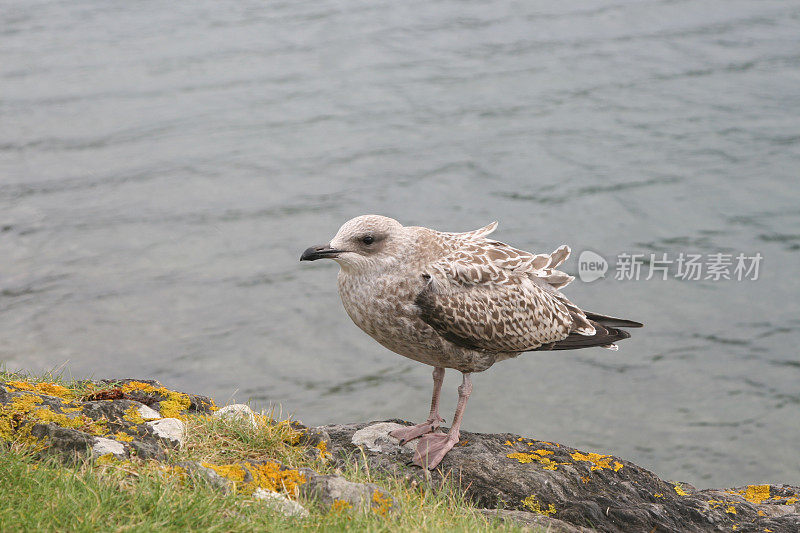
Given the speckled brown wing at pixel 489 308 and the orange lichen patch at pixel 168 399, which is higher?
the speckled brown wing at pixel 489 308

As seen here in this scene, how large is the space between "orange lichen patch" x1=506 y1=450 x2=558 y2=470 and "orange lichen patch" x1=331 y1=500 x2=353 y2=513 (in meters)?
1.83

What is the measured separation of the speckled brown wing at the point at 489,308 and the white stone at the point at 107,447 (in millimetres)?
2317

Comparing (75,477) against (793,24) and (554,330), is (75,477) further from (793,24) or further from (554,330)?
(793,24)

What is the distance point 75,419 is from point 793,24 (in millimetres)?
22149

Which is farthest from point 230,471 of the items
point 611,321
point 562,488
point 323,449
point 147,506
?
point 611,321

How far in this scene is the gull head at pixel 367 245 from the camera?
6.41 m

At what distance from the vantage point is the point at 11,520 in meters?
4.20

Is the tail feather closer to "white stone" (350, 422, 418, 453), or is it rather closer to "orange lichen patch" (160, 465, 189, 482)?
"white stone" (350, 422, 418, 453)

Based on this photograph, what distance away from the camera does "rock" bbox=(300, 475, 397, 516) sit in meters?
4.91

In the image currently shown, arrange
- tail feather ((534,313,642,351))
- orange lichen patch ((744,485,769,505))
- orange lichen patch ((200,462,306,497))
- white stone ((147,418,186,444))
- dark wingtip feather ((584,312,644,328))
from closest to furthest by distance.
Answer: orange lichen patch ((200,462,306,497))
white stone ((147,418,186,444))
orange lichen patch ((744,485,769,505))
tail feather ((534,313,642,351))
dark wingtip feather ((584,312,644,328))

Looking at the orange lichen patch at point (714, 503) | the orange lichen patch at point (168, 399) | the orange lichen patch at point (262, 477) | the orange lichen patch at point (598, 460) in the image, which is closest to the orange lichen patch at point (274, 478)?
the orange lichen patch at point (262, 477)

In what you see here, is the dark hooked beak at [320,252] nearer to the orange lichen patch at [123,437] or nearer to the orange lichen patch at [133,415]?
the orange lichen patch at [133,415]

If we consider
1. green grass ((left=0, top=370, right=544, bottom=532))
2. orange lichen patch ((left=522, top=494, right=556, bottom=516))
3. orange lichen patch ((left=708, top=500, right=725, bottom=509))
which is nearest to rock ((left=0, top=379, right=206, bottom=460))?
green grass ((left=0, top=370, right=544, bottom=532))

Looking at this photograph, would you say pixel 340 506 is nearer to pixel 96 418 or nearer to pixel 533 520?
pixel 533 520
